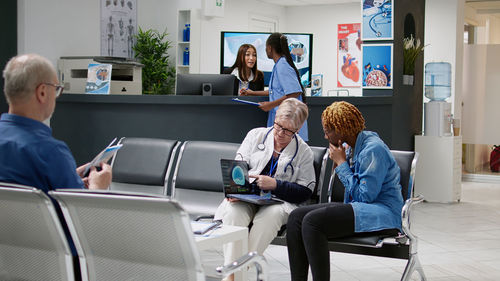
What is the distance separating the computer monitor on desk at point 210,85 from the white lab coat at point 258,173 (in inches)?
76.4

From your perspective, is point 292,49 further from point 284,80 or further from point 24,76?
point 24,76

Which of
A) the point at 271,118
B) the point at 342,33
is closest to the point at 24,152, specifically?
the point at 271,118

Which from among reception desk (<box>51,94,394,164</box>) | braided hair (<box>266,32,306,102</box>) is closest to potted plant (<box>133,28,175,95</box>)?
reception desk (<box>51,94,394,164</box>)

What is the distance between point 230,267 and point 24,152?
2.64ft

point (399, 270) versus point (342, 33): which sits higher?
point (342, 33)

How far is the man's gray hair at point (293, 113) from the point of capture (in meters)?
3.62

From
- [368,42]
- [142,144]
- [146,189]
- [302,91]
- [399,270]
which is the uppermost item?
[368,42]

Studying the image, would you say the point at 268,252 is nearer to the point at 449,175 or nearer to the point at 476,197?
the point at 449,175

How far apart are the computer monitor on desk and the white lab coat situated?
6.37 ft

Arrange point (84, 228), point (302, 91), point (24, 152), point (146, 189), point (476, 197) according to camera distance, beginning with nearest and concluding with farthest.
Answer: point (84, 228), point (24, 152), point (146, 189), point (302, 91), point (476, 197)

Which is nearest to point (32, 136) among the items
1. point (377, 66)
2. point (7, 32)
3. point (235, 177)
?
point (235, 177)

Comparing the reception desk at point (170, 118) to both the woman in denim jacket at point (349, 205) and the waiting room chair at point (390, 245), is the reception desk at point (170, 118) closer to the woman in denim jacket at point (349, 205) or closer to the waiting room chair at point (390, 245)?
the woman in denim jacket at point (349, 205)

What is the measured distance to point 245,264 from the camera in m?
2.07

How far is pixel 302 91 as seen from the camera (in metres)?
5.32
